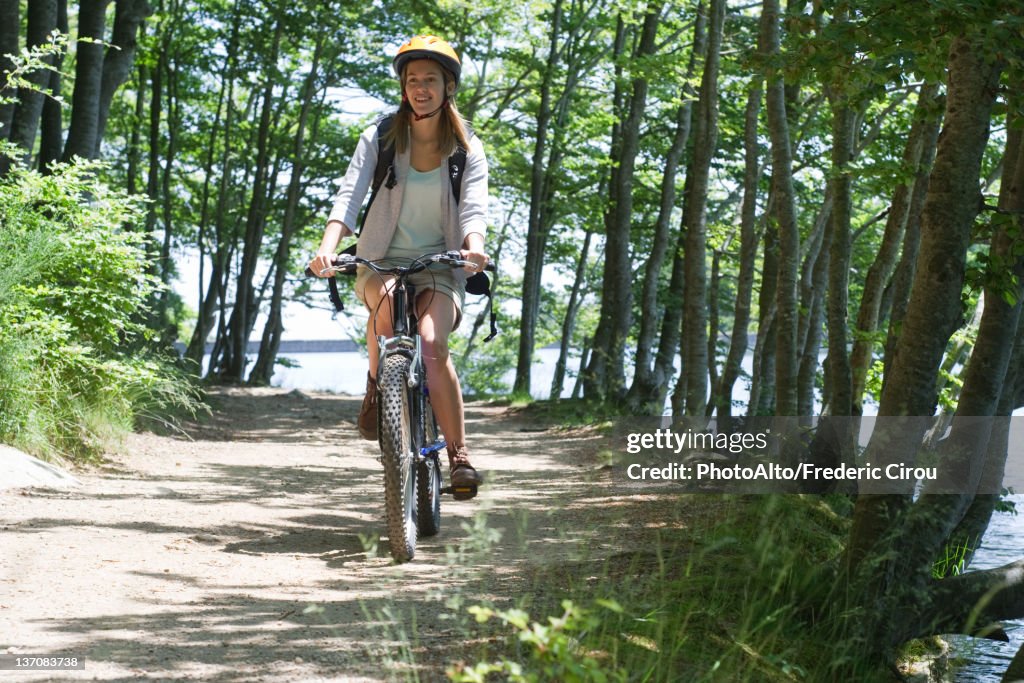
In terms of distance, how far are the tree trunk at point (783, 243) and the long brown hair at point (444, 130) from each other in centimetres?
441

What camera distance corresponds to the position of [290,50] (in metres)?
27.7

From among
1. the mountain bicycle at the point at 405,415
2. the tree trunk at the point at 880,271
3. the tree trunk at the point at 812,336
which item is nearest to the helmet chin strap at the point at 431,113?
the mountain bicycle at the point at 405,415

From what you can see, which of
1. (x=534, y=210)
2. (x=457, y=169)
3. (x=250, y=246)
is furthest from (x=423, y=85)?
(x=250, y=246)

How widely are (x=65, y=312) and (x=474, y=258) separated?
16.2 ft

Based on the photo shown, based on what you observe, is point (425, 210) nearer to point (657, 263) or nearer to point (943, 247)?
point (943, 247)

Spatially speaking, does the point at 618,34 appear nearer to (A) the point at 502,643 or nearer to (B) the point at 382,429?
(B) the point at 382,429

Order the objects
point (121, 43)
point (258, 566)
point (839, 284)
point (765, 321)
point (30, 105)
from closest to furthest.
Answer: point (258, 566) → point (839, 284) → point (30, 105) → point (121, 43) → point (765, 321)

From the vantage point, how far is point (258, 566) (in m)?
5.21

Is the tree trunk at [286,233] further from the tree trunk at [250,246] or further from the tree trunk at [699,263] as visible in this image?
the tree trunk at [699,263]

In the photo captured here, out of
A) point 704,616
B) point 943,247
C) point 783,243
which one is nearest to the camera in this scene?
point 704,616

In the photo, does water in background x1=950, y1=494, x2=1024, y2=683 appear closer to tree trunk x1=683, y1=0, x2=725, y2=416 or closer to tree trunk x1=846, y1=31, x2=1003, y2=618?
tree trunk x1=846, y1=31, x2=1003, y2=618

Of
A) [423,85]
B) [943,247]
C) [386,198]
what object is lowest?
[943,247]

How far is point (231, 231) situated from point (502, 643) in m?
28.2

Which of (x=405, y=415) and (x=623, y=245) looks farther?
(x=623, y=245)
